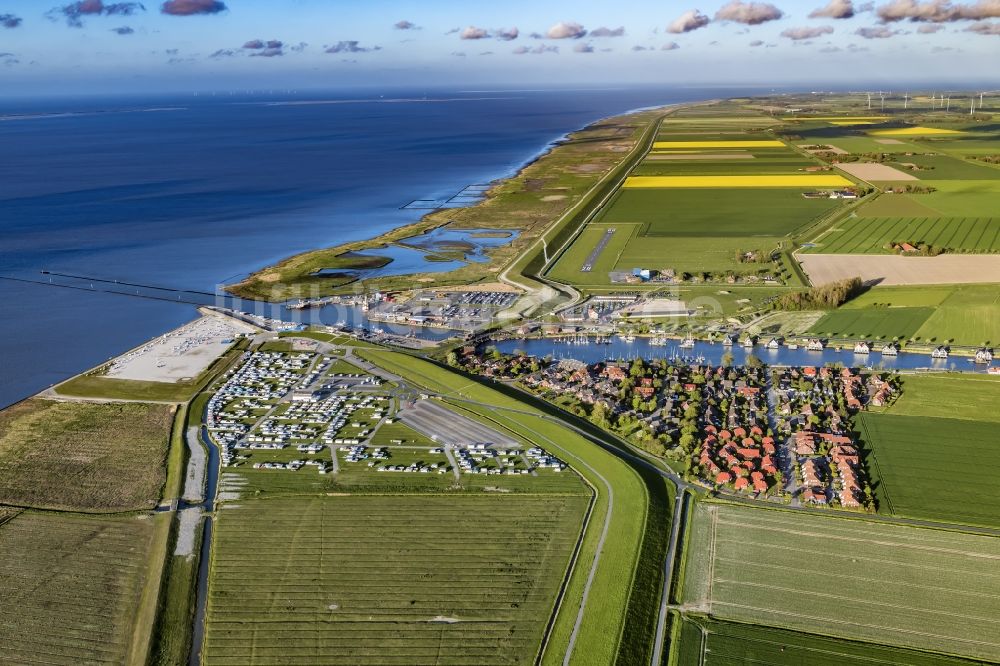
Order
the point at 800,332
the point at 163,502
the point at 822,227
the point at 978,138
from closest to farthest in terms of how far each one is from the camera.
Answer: the point at 163,502 < the point at 800,332 < the point at 822,227 < the point at 978,138

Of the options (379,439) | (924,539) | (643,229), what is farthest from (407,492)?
(643,229)

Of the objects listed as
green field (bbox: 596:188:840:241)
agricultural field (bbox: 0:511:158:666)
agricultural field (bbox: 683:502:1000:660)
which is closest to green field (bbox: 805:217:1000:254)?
green field (bbox: 596:188:840:241)

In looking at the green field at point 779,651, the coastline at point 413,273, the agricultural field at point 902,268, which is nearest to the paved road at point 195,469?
the green field at point 779,651

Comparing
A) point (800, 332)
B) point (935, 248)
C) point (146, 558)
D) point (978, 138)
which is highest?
point (978, 138)

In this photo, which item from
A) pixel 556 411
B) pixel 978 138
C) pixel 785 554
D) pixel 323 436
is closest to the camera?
pixel 785 554

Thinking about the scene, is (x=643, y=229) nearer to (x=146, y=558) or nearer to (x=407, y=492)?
(x=407, y=492)

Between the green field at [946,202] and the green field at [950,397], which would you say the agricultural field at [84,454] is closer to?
the green field at [950,397]

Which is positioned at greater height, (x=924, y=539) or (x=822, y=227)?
A: (x=822, y=227)
